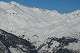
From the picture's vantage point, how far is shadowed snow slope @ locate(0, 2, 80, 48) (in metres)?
44.7

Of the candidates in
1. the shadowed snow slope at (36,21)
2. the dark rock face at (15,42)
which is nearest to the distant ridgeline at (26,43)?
the dark rock face at (15,42)

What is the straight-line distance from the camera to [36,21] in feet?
163

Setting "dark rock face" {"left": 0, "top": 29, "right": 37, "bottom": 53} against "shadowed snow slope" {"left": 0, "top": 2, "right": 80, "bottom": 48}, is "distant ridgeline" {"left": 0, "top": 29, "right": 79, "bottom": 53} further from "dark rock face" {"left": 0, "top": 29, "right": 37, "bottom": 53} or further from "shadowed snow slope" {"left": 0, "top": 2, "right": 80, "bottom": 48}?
"shadowed snow slope" {"left": 0, "top": 2, "right": 80, "bottom": 48}

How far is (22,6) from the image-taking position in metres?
53.7

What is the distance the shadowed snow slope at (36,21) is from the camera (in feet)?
147

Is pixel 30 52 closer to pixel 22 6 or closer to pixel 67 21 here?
pixel 67 21

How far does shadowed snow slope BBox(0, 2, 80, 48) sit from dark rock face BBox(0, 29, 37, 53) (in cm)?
112

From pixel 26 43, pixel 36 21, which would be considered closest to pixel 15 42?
pixel 26 43

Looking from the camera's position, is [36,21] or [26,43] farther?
[36,21]

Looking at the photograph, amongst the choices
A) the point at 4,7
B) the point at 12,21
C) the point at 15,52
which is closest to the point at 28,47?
the point at 15,52

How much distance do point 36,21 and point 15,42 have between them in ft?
30.5

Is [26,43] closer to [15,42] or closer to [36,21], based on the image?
[15,42]

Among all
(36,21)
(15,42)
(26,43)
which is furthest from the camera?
(36,21)

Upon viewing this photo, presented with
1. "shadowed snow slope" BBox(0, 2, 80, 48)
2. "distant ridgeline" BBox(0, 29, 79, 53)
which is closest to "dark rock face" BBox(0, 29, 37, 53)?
"distant ridgeline" BBox(0, 29, 79, 53)
